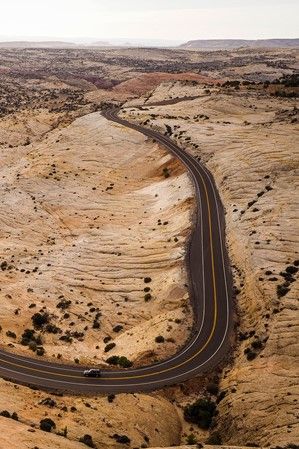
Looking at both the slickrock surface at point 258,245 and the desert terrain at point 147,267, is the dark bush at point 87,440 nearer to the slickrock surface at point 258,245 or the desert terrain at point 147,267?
the desert terrain at point 147,267

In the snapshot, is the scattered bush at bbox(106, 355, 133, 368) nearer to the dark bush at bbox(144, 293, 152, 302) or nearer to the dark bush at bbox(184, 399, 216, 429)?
the dark bush at bbox(184, 399, 216, 429)

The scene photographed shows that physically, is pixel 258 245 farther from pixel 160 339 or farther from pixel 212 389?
pixel 212 389

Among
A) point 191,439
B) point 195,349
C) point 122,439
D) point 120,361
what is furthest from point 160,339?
point 122,439

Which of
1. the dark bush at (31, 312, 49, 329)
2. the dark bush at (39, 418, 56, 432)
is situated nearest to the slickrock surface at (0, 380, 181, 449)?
the dark bush at (39, 418, 56, 432)

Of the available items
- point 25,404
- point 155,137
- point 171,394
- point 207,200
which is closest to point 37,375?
point 25,404

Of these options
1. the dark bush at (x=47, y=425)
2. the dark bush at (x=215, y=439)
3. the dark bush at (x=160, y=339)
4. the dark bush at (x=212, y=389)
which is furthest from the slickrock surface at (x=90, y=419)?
the dark bush at (x=160, y=339)
